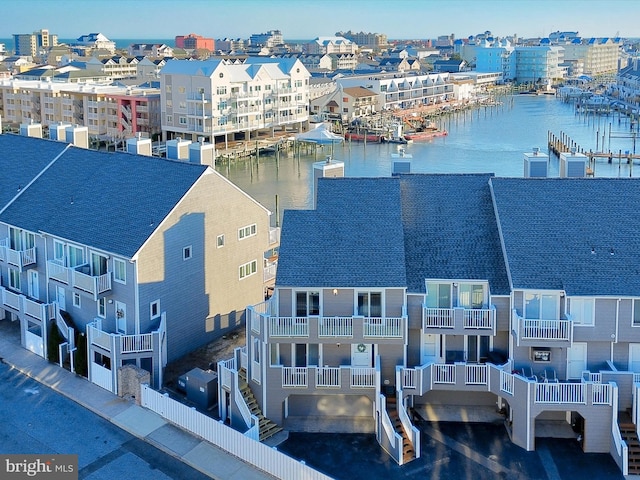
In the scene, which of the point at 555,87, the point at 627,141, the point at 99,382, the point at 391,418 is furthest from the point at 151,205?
the point at 555,87

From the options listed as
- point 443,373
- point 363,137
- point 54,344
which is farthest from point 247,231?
point 363,137

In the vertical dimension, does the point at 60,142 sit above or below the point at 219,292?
above

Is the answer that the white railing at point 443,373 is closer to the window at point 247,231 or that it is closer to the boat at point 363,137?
the window at point 247,231

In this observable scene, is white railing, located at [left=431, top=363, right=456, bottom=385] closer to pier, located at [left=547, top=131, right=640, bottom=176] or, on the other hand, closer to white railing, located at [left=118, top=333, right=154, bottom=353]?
white railing, located at [left=118, top=333, right=154, bottom=353]

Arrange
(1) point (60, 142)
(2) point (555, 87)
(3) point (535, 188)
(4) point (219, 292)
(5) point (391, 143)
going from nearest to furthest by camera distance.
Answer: (3) point (535, 188)
(4) point (219, 292)
(1) point (60, 142)
(5) point (391, 143)
(2) point (555, 87)

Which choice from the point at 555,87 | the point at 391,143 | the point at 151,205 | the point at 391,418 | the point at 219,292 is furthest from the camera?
the point at 555,87

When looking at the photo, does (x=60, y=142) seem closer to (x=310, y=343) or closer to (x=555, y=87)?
(x=310, y=343)

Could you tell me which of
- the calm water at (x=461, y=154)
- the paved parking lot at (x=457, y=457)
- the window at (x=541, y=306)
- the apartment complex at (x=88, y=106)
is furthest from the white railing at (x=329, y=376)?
the apartment complex at (x=88, y=106)
